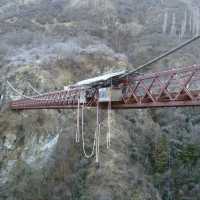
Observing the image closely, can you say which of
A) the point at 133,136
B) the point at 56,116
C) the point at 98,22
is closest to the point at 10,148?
the point at 56,116

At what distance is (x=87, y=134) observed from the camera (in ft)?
66.4

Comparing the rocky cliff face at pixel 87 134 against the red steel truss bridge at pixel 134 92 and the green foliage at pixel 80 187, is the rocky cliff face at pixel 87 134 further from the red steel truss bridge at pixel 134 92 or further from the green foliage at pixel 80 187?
the red steel truss bridge at pixel 134 92

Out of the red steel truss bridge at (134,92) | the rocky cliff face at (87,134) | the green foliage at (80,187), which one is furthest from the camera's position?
the rocky cliff face at (87,134)

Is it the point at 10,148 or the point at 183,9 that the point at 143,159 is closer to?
the point at 10,148

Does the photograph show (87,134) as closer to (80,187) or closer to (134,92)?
(80,187)

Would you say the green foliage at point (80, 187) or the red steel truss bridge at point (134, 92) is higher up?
the red steel truss bridge at point (134, 92)

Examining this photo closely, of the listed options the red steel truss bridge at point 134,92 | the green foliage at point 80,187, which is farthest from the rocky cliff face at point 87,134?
the red steel truss bridge at point 134,92

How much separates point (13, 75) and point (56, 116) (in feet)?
18.1

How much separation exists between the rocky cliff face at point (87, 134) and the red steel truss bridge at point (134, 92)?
18.9 feet

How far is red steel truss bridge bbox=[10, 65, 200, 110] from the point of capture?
873cm

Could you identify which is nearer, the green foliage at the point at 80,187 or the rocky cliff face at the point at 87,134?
the green foliage at the point at 80,187

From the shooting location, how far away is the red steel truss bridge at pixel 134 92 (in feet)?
28.6

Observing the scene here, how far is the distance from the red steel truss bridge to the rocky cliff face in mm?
5774

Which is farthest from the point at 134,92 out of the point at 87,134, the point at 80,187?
the point at 87,134
